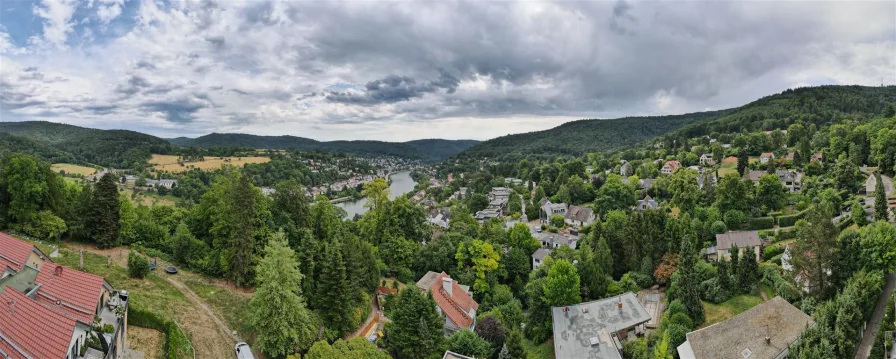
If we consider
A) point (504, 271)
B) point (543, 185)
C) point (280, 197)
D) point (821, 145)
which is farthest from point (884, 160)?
point (280, 197)

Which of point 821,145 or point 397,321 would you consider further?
point 821,145

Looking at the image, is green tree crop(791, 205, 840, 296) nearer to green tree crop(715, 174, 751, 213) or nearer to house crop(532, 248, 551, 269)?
house crop(532, 248, 551, 269)

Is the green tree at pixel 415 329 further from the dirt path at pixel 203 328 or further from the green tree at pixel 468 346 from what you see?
the dirt path at pixel 203 328

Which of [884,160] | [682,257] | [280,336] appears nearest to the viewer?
[280,336]

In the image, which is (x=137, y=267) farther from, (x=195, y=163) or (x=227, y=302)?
(x=195, y=163)

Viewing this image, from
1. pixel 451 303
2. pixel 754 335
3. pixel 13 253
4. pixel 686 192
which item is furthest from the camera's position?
pixel 686 192

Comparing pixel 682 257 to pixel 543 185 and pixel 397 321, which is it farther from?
pixel 543 185

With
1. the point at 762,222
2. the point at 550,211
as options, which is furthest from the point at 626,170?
the point at 762,222
